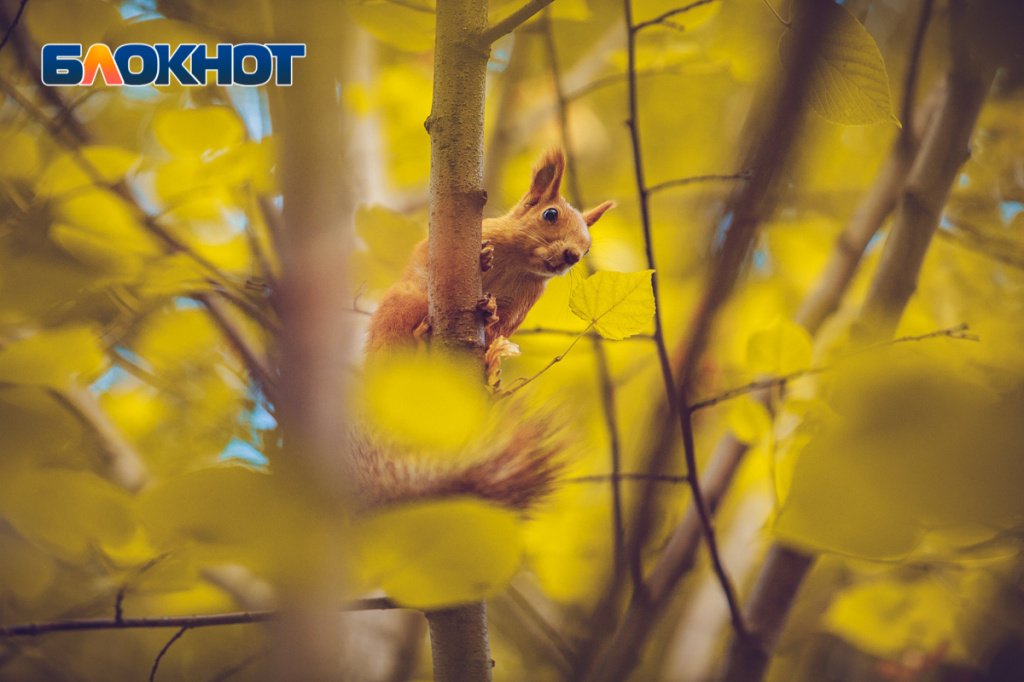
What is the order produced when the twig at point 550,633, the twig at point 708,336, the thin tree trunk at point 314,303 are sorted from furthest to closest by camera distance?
the twig at point 550,633 → the thin tree trunk at point 314,303 → the twig at point 708,336

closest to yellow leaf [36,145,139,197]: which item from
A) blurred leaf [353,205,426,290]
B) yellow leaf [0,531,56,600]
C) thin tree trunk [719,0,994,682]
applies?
blurred leaf [353,205,426,290]

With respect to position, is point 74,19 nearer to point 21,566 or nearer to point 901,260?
point 21,566

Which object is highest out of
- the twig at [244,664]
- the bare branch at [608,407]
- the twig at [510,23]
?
the twig at [510,23]

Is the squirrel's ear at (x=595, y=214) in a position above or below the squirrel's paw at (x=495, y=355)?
above

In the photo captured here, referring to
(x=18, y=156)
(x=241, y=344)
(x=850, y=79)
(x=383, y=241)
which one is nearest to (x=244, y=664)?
(x=241, y=344)

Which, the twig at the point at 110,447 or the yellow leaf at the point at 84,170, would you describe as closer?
the yellow leaf at the point at 84,170

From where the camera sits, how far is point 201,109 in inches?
25.7

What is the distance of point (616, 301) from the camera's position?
0.41 meters

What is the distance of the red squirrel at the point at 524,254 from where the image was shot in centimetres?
66

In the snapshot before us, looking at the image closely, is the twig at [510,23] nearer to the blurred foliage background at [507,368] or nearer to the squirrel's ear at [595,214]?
the blurred foliage background at [507,368]

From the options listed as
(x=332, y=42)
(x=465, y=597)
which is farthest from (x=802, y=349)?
(x=332, y=42)

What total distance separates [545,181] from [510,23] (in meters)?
0.29

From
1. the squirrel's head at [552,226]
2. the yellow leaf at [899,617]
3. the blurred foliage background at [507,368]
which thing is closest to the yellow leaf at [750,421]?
the blurred foliage background at [507,368]

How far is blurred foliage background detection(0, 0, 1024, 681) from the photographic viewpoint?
0.94ft
